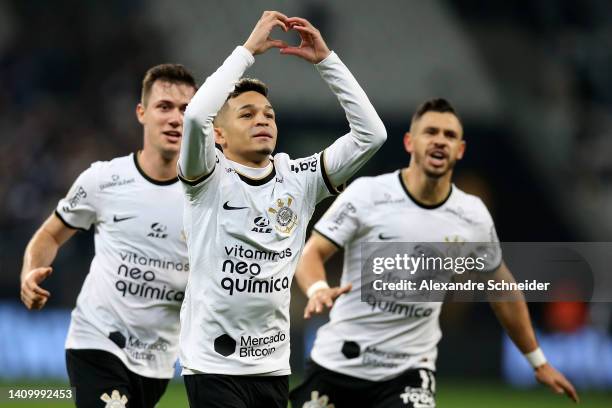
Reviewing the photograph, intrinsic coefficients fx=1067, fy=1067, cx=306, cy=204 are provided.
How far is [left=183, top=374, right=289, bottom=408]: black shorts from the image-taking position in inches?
208

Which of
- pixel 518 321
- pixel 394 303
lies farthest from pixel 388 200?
pixel 518 321

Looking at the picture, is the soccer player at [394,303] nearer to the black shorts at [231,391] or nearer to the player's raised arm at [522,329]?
the player's raised arm at [522,329]

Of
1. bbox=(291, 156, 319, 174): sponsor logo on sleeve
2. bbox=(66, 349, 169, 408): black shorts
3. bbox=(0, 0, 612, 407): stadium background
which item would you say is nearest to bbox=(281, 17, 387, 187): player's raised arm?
bbox=(291, 156, 319, 174): sponsor logo on sleeve

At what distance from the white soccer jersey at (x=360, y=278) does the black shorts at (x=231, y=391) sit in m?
1.55

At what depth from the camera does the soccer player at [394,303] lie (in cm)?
689

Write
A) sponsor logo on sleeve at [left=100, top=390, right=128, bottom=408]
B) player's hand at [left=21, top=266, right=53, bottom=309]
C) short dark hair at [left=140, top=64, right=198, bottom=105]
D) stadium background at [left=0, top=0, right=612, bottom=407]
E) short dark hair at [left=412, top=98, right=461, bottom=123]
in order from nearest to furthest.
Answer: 1. player's hand at [left=21, top=266, right=53, bottom=309]
2. sponsor logo on sleeve at [left=100, top=390, right=128, bottom=408]
3. short dark hair at [left=140, top=64, right=198, bottom=105]
4. short dark hair at [left=412, top=98, right=461, bottom=123]
5. stadium background at [left=0, top=0, right=612, bottom=407]

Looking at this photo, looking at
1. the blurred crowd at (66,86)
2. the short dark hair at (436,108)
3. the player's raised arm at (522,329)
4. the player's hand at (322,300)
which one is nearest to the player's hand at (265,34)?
the player's hand at (322,300)

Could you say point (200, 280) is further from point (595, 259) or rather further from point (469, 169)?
point (469, 169)

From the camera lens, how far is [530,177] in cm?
1788

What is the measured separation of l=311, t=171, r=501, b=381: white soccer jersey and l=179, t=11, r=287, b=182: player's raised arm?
2075 mm

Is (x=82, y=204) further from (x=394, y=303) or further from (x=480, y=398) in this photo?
(x=480, y=398)

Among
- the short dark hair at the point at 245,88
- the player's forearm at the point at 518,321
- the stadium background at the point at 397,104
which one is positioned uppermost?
the stadium background at the point at 397,104

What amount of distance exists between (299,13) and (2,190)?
5.74 m

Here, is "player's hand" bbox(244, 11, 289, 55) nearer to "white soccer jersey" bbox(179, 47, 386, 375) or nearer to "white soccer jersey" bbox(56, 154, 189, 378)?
"white soccer jersey" bbox(179, 47, 386, 375)
